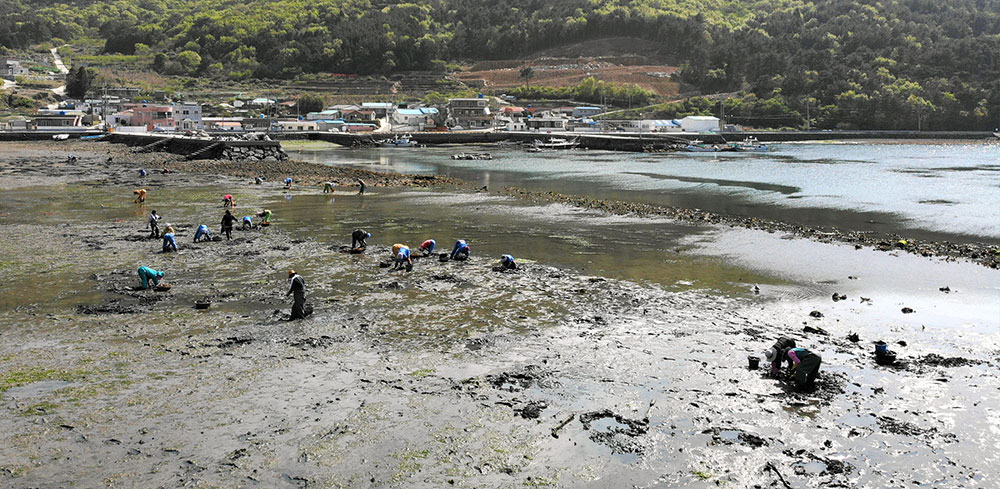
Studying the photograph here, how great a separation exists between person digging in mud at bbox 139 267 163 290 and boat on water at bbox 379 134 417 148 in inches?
3054

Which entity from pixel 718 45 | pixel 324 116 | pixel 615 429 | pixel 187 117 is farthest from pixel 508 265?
pixel 718 45

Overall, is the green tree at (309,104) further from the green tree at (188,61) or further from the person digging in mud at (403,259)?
the person digging in mud at (403,259)

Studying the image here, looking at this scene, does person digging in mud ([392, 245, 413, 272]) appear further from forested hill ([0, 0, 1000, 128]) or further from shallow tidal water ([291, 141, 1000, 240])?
forested hill ([0, 0, 1000, 128])

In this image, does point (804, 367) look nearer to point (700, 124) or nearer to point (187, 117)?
point (187, 117)

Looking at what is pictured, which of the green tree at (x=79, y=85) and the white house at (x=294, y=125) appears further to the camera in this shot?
the green tree at (x=79, y=85)

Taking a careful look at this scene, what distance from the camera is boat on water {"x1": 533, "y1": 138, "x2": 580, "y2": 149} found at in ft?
292

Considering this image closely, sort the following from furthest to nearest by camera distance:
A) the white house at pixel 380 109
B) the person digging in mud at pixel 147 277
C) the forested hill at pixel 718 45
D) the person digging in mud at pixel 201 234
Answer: the forested hill at pixel 718 45
the white house at pixel 380 109
the person digging in mud at pixel 201 234
the person digging in mud at pixel 147 277

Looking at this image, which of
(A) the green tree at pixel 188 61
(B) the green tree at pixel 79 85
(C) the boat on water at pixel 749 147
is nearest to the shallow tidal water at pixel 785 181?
(C) the boat on water at pixel 749 147

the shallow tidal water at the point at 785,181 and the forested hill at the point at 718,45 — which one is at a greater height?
the forested hill at the point at 718,45

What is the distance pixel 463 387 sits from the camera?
1077cm

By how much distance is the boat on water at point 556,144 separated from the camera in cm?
8888

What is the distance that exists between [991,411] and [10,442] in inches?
507

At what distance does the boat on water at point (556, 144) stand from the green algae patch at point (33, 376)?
78446 mm

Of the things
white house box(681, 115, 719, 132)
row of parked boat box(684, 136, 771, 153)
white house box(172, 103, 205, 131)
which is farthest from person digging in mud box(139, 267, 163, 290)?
white house box(681, 115, 719, 132)
